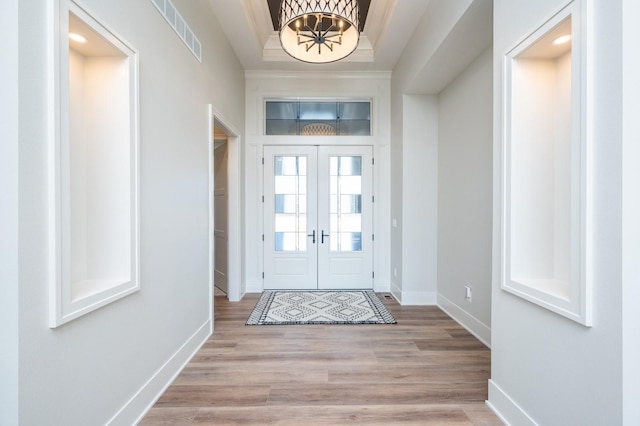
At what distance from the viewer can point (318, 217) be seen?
15.6 feet

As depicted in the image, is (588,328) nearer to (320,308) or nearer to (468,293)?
(468,293)

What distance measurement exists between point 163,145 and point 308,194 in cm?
272

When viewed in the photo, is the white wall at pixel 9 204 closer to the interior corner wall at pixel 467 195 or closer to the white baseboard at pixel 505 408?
the white baseboard at pixel 505 408

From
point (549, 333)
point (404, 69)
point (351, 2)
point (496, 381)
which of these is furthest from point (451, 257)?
point (351, 2)

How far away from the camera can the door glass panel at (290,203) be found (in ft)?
15.6

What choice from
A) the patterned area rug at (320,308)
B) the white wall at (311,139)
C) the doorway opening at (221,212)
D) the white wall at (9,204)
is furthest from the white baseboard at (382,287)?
the white wall at (9,204)

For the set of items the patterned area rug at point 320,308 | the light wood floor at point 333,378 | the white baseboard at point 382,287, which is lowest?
the light wood floor at point 333,378

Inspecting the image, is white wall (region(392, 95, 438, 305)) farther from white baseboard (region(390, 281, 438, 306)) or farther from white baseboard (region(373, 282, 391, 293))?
white baseboard (region(373, 282, 391, 293))

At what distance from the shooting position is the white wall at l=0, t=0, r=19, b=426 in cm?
114

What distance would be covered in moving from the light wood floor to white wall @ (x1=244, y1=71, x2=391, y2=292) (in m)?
1.51

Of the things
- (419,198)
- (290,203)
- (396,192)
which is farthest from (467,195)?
(290,203)

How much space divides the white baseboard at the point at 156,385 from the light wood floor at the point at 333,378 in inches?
2.3

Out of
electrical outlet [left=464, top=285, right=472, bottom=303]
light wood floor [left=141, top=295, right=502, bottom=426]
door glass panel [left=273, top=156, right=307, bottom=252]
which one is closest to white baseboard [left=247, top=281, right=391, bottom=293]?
door glass panel [left=273, top=156, right=307, bottom=252]

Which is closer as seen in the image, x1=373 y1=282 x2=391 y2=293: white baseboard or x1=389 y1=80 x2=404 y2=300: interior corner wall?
x1=389 y1=80 x2=404 y2=300: interior corner wall
